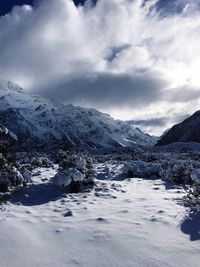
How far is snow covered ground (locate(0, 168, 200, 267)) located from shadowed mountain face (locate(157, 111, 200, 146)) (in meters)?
132

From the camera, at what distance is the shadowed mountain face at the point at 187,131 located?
5700 inches

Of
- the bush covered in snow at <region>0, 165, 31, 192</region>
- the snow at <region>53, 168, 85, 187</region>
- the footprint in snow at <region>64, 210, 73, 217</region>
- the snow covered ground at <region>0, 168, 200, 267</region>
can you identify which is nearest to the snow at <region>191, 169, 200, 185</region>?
the snow covered ground at <region>0, 168, 200, 267</region>

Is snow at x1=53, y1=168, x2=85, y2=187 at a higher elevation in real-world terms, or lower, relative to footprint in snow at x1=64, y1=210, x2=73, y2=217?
higher

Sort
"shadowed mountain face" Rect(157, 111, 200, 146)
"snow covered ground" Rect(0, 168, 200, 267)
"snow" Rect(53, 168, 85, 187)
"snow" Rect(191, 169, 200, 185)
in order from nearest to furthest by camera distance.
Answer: "snow covered ground" Rect(0, 168, 200, 267) → "snow" Rect(191, 169, 200, 185) → "snow" Rect(53, 168, 85, 187) → "shadowed mountain face" Rect(157, 111, 200, 146)

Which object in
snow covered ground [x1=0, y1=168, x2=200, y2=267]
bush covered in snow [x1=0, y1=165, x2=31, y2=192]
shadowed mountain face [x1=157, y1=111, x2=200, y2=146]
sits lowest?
snow covered ground [x1=0, y1=168, x2=200, y2=267]

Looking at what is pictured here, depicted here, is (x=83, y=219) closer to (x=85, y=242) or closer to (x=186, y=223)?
(x=85, y=242)

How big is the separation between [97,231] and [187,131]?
14911 centimetres

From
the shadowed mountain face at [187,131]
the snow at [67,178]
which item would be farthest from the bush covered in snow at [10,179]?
the shadowed mountain face at [187,131]

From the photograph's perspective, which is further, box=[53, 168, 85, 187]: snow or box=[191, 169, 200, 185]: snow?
box=[53, 168, 85, 187]: snow

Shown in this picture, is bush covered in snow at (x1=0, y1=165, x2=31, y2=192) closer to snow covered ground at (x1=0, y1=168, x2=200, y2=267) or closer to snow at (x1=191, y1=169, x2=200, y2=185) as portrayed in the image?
snow covered ground at (x1=0, y1=168, x2=200, y2=267)

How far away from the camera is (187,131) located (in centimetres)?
15275

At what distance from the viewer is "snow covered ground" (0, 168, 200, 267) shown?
644 centimetres

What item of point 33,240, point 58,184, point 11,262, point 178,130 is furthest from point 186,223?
point 178,130

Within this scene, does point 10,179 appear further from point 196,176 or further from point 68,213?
point 196,176
